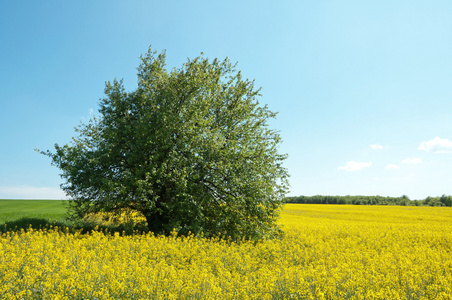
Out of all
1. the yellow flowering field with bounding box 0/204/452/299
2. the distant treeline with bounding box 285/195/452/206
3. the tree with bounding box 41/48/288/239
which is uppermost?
the tree with bounding box 41/48/288/239

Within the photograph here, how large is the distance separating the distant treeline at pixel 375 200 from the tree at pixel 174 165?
65508mm

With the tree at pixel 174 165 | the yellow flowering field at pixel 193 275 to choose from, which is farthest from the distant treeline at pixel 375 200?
the yellow flowering field at pixel 193 275

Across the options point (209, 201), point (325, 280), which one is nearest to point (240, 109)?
point (209, 201)

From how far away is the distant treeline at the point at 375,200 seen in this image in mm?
76500

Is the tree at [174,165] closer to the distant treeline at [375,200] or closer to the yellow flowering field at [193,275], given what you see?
the yellow flowering field at [193,275]

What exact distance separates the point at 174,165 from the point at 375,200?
8274 cm

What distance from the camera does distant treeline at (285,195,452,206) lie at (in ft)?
251

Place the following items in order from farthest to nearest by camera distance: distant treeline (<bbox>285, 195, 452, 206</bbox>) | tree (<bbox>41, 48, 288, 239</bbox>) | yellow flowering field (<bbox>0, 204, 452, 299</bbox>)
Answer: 1. distant treeline (<bbox>285, 195, 452, 206</bbox>)
2. tree (<bbox>41, 48, 288, 239</bbox>)
3. yellow flowering field (<bbox>0, 204, 452, 299</bbox>)

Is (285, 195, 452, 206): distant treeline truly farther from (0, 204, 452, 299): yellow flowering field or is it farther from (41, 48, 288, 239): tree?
(0, 204, 452, 299): yellow flowering field

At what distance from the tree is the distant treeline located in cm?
6551

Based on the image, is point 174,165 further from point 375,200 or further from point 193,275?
point 375,200

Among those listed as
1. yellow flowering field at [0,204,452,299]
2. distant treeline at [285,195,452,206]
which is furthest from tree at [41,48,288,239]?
distant treeline at [285,195,452,206]

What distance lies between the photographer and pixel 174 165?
15086 millimetres

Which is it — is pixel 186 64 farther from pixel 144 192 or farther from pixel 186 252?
pixel 186 252
